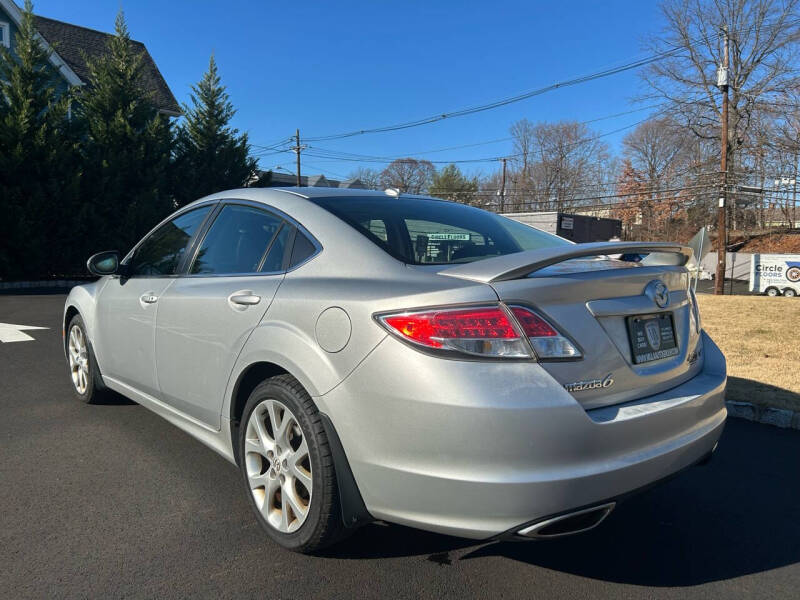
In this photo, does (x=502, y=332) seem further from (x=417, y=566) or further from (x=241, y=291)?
(x=241, y=291)

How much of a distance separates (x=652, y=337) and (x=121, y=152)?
18.7 metres

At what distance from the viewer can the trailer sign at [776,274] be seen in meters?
30.5

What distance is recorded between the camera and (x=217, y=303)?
2842mm

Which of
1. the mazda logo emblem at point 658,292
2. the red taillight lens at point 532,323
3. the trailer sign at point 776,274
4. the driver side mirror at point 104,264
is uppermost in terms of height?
the driver side mirror at point 104,264

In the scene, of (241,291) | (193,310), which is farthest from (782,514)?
(193,310)

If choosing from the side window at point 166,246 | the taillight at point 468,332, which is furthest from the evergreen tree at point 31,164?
the taillight at point 468,332

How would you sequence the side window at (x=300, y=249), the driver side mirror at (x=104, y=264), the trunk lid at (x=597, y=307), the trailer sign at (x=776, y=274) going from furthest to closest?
the trailer sign at (x=776, y=274) → the driver side mirror at (x=104, y=264) → the side window at (x=300, y=249) → the trunk lid at (x=597, y=307)

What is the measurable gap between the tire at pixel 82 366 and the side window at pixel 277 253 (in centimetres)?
229

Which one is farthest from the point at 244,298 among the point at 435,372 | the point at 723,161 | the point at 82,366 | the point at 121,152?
the point at 723,161

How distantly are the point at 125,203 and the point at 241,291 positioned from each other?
17.5 meters

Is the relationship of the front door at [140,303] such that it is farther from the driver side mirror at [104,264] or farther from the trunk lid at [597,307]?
the trunk lid at [597,307]

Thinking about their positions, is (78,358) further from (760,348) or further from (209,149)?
(209,149)

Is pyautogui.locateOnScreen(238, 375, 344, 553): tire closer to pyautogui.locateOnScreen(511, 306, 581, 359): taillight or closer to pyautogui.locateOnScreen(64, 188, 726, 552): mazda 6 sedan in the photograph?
pyautogui.locateOnScreen(64, 188, 726, 552): mazda 6 sedan

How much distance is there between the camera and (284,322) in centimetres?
241
